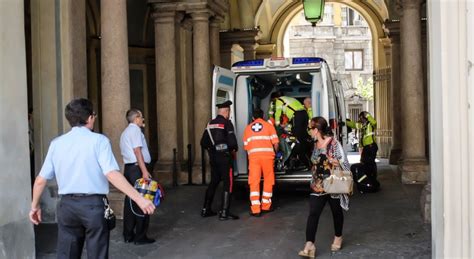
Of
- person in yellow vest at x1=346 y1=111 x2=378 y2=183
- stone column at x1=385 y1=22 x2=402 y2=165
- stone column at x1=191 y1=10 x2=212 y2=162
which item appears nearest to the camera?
person in yellow vest at x1=346 y1=111 x2=378 y2=183

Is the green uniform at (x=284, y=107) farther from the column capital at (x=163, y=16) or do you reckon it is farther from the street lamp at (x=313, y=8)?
the column capital at (x=163, y=16)

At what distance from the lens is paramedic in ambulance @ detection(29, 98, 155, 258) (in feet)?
15.7

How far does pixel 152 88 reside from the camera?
16.6 m

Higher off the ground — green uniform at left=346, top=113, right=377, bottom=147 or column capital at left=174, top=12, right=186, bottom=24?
column capital at left=174, top=12, right=186, bottom=24

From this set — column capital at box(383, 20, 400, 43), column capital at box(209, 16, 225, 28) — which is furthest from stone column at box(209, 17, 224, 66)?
column capital at box(383, 20, 400, 43)

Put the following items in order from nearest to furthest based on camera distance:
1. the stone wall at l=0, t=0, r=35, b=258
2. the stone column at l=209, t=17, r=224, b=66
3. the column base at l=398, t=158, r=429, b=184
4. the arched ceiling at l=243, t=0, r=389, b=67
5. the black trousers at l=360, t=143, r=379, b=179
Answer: the stone wall at l=0, t=0, r=35, b=258
the black trousers at l=360, t=143, r=379, b=179
the column base at l=398, t=158, r=429, b=184
the stone column at l=209, t=17, r=224, b=66
the arched ceiling at l=243, t=0, r=389, b=67

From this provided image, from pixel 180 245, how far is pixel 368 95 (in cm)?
3888

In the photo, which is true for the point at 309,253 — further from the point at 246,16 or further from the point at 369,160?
the point at 246,16

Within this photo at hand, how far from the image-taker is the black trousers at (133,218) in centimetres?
781

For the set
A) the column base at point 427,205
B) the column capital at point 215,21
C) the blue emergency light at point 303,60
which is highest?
the column capital at point 215,21

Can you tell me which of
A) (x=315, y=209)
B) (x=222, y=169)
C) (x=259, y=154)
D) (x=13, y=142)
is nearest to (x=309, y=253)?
(x=315, y=209)

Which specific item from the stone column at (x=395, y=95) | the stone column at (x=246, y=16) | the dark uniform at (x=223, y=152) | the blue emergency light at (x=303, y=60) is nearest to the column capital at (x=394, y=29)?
the stone column at (x=395, y=95)

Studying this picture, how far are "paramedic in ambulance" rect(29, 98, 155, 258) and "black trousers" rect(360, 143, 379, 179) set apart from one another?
782 cm

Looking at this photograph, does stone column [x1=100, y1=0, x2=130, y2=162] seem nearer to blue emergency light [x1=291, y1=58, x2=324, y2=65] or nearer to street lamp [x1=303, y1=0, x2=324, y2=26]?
blue emergency light [x1=291, y1=58, x2=324, y2=65]
